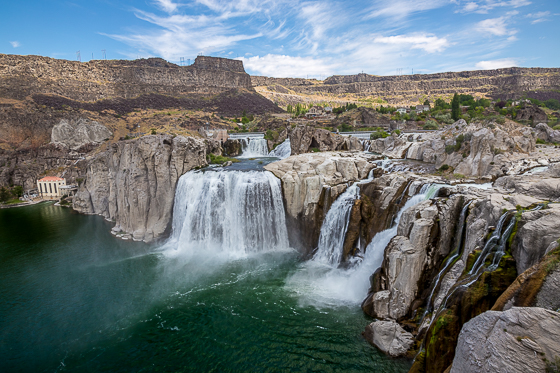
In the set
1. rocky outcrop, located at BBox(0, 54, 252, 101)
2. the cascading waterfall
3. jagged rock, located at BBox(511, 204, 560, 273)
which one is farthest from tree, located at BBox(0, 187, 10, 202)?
jagged rock, located at BBox(511, 204, 560, 273)

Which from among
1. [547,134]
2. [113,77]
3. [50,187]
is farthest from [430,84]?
[50,187]

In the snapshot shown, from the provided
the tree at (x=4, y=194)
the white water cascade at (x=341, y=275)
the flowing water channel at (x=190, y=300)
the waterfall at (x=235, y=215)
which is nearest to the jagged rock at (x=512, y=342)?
the flowing water channel at (x=190, y=300)

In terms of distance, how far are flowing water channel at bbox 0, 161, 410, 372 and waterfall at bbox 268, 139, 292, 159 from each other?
Answer: 67.4 feet

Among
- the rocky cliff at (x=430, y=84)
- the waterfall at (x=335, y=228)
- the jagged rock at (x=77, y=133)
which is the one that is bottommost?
the waterfall at (x=335, y=228)

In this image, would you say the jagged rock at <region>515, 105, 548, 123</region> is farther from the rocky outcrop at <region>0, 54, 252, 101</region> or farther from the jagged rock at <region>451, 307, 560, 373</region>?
the rocky outcrop at <region>0, 54, 252, 101</region>

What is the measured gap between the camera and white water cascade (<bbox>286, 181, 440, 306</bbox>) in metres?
17.4

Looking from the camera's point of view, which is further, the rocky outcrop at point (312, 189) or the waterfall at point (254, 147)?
the waterfall at point (254, 147)

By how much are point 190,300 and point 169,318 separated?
1.79 m

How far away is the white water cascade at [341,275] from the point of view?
57.2ft

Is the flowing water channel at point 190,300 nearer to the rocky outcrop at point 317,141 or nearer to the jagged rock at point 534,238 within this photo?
the jagged rock at point 534,238

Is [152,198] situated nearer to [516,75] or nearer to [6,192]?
[6,192]

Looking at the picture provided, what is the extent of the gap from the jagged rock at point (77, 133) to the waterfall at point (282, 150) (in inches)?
1972

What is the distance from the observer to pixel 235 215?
26688mm

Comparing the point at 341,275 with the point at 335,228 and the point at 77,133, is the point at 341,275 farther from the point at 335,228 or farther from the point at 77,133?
the point at 77,133
